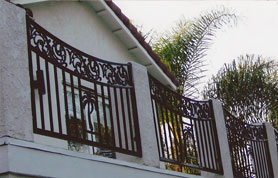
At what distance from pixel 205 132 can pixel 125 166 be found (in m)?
2.42

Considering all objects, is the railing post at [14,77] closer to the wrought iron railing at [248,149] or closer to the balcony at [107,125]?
the balcony at [107,125]

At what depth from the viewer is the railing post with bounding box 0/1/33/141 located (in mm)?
4699

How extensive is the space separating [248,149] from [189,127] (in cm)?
203

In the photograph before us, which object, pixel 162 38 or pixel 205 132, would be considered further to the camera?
pixel 162 38

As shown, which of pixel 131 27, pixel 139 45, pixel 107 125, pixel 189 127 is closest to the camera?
pixel 107 125

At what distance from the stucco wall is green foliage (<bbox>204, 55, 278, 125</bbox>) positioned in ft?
25.8

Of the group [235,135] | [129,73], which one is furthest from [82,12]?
[129,73]

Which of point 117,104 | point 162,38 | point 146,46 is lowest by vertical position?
point 117,104

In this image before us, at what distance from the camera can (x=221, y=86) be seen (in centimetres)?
1955

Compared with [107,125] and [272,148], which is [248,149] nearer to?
[272,148]

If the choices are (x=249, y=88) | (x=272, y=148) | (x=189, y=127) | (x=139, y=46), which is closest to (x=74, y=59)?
(x=189, y=127)

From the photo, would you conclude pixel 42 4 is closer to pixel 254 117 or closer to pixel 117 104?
pixel 117 104

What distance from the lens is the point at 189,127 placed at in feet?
25.7

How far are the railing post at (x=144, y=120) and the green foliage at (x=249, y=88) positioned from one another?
40.7 feet
